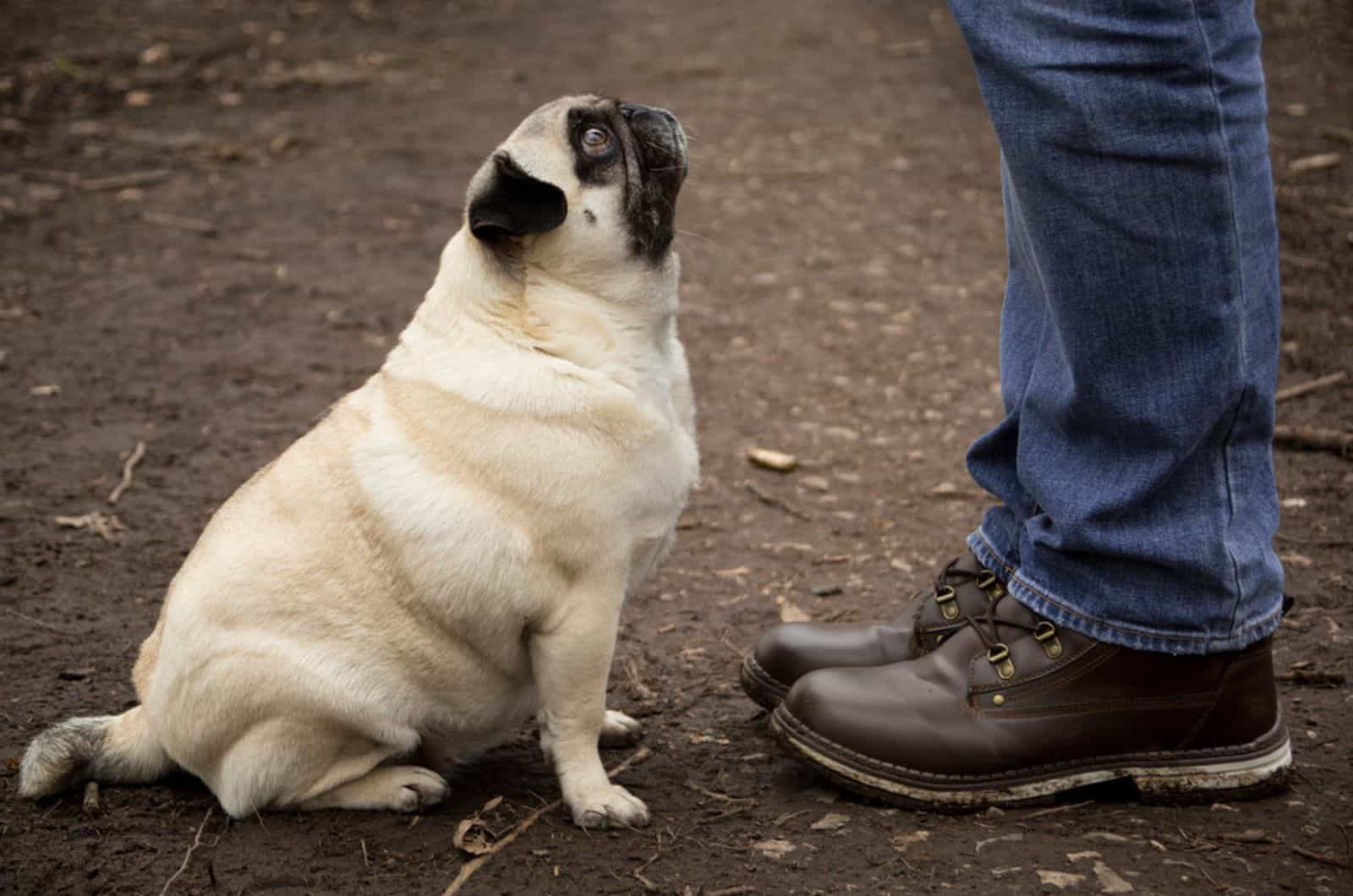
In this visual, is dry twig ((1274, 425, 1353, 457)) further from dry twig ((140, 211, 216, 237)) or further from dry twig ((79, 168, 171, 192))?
dry twig ((79, 168, 171, 192))

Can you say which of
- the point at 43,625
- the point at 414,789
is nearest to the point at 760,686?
the point at 414,789

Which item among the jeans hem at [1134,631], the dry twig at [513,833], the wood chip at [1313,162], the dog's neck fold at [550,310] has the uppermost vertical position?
the dog's neck fold at [550,310]

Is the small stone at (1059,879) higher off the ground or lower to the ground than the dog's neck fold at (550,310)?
lower

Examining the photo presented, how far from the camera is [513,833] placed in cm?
259

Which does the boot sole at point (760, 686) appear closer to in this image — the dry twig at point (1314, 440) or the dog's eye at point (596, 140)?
the dog's eye at point (596, 140)

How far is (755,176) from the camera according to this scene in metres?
7.18

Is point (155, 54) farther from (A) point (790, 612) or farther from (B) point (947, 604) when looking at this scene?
(B) point (947, 604)

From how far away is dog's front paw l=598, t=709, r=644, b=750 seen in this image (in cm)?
296

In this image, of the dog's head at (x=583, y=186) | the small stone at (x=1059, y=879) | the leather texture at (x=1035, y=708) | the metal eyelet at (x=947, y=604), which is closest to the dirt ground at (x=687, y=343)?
the small stone at (x=1059, y=879)

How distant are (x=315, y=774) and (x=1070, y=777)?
1.48m

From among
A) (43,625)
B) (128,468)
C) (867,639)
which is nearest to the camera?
(867,639)

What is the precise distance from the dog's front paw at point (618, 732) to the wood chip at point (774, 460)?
161cm

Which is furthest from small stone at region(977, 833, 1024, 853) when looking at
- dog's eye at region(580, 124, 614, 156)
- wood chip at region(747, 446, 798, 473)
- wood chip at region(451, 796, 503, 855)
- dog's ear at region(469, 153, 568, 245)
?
wood chip at region(747, 446, 798, 473)

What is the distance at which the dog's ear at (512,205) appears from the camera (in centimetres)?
263
